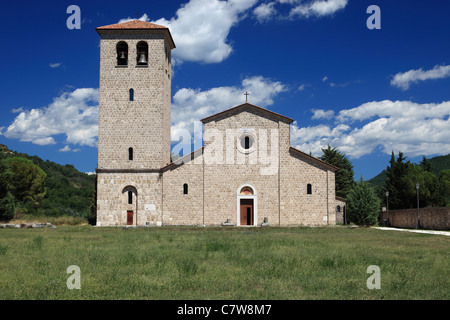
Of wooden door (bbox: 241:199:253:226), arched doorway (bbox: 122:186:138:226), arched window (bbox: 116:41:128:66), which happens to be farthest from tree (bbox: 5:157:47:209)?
wooden door (bbox: 241:199:253:226)

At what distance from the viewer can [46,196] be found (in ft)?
235

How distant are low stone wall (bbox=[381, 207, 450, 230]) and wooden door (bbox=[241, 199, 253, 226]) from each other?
45.1 feet

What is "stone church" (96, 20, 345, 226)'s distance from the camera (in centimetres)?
3491

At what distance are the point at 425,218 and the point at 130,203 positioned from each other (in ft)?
78.4

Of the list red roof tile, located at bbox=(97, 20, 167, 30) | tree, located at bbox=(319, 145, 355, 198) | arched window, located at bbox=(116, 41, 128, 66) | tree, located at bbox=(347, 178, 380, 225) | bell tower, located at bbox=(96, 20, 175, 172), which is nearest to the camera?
Answer: tree, located at bbox=(347, 178, 380, 225)

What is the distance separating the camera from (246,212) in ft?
116

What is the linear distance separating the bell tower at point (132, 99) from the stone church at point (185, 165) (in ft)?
0.27

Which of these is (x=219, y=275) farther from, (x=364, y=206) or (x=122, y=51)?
(x=122, y=51)

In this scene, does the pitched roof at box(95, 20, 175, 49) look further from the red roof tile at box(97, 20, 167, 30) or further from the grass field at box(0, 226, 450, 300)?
the grass field at box(0, 226, 450, 300)

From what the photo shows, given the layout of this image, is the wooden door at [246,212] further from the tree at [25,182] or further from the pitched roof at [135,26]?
the tree at [25,182]

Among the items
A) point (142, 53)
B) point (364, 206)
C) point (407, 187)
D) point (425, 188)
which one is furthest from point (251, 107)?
point (425, 188)

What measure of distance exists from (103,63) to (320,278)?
31572mm

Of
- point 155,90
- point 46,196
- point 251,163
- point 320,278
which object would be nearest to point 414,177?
point 251,163
